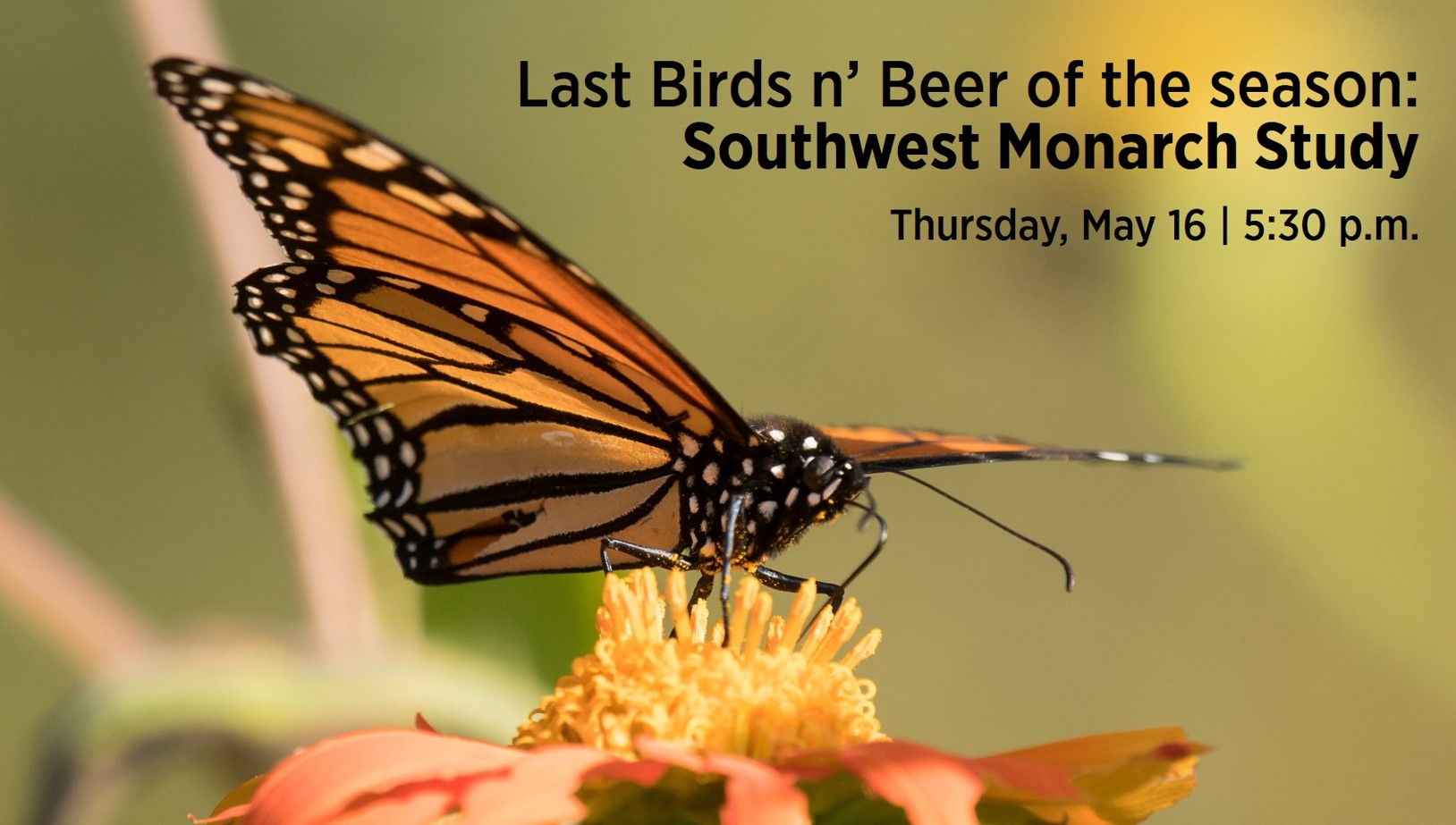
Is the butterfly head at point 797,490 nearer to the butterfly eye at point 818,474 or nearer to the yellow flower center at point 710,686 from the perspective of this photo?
the butterfly eye at point 818,474

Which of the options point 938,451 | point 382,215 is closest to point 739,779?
point 938,451

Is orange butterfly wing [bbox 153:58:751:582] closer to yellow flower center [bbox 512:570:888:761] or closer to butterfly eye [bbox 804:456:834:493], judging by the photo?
butterfly eye [bbox 804:456:834:493]

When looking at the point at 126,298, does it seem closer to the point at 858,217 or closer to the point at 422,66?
the point at 422,66

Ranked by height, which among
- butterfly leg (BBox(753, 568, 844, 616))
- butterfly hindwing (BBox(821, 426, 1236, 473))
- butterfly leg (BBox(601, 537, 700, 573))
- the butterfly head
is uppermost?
butterfly hindwing (BBox(821, 426, 1236, 473))

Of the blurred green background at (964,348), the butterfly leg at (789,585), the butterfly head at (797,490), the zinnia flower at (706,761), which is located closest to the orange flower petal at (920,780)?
the zinnia flower at (706,761)

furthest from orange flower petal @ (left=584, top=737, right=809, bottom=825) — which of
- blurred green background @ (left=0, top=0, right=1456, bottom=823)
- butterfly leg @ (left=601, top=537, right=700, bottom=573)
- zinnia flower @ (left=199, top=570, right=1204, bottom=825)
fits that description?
blurred green background @ (left=0, top=0, right=1456, bottom=823)

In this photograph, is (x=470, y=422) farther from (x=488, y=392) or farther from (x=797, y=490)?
(x=797, y=490)
